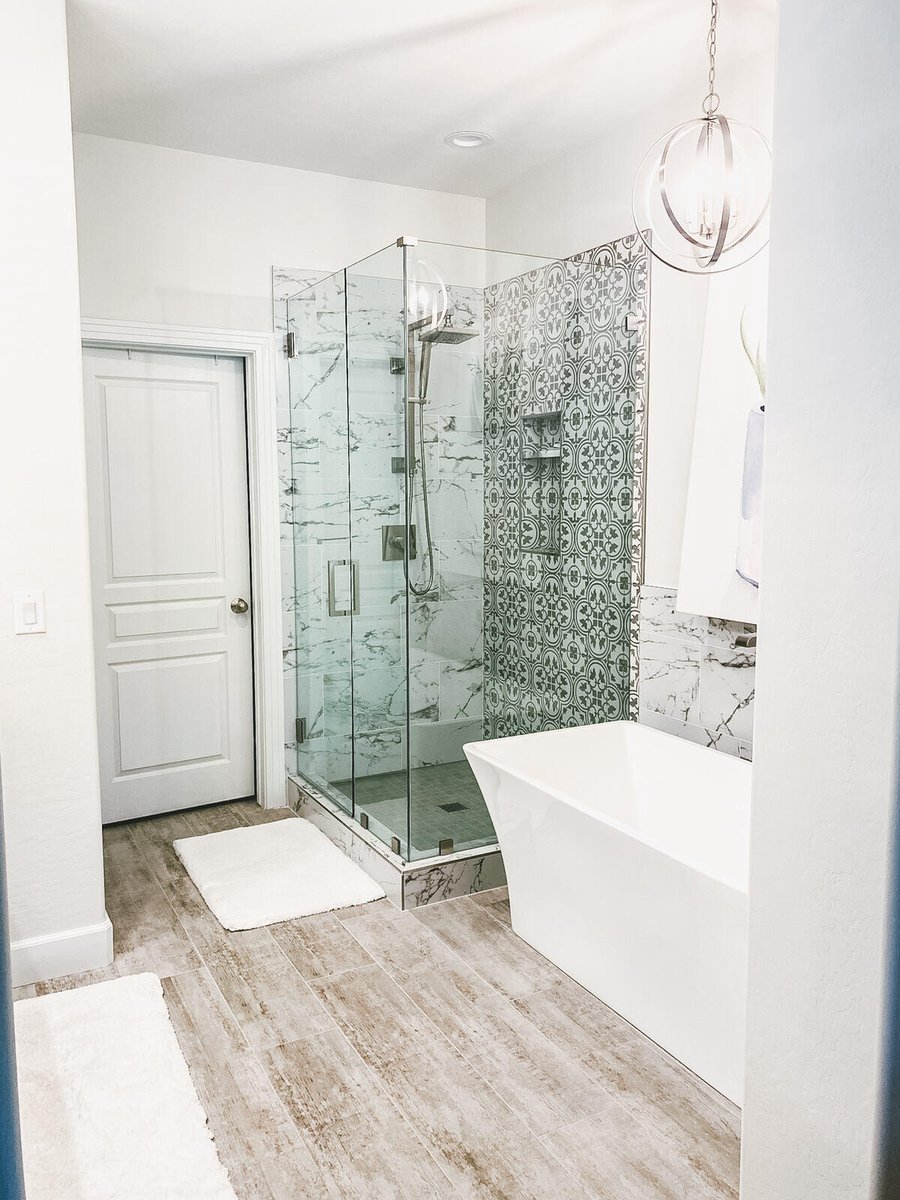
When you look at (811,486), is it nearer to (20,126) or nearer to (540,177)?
(20,126)

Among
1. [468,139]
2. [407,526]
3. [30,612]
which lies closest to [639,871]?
[407,526]

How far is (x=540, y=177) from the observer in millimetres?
3902

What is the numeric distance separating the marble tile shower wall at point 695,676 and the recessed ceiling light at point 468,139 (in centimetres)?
184

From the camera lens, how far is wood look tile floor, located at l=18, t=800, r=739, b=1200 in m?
1.95

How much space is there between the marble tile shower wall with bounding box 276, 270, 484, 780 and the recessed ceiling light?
2.41ft

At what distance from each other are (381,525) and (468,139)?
1.58 metres

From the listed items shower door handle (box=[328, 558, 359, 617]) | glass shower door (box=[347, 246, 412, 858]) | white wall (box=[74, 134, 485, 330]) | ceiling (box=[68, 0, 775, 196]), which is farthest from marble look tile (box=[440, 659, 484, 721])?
ceiling (box=[68, 0, 775, 196])

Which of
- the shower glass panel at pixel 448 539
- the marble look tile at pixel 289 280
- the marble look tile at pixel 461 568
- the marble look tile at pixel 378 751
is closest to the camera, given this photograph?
the shower glass panel at pixel 448 539

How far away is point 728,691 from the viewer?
3.04 m

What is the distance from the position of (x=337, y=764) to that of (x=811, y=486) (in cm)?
300

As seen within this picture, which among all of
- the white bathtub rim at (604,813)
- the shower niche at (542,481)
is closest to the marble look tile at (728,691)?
the white bathtub rim at (604,813)

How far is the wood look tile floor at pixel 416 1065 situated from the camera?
1.95 m

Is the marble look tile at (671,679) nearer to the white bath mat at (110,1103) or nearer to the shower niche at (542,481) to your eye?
the shower niche at (542,481)

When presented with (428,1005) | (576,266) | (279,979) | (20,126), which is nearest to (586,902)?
(428,1005)
